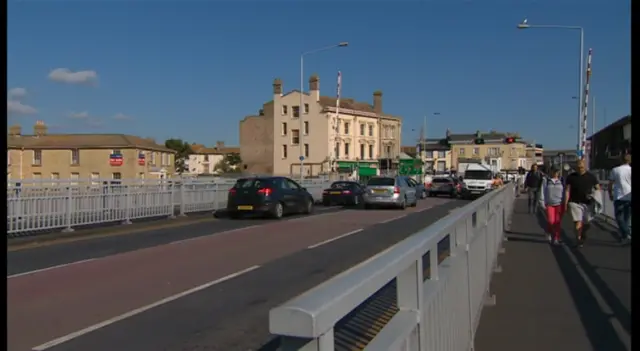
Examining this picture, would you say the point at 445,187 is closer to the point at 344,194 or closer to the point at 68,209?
the point at 344,194

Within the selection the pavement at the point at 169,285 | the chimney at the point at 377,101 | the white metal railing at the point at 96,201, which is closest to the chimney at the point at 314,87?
the chimney at the point at 377,101

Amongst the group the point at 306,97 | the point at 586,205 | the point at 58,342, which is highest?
the point at 306,97

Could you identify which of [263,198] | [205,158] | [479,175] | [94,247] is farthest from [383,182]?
[205,158]

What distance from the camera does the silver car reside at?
2852 cm

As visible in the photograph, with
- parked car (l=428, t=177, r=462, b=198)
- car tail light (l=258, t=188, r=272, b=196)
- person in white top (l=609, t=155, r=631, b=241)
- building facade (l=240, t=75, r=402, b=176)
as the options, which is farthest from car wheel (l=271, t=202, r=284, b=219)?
building facade (l=240, t=75, r=402, b=176)

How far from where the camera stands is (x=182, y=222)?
66.0ft

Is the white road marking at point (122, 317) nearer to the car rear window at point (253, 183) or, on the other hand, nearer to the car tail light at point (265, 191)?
the car tail light at point (265, 191)

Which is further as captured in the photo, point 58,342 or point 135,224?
point 135,224

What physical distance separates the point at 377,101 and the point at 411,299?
8119cm

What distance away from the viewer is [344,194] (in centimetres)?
3209
